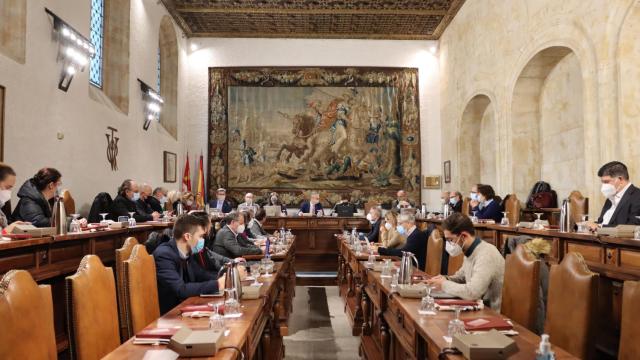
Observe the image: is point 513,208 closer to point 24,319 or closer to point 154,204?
point 154,204

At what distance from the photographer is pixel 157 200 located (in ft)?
37.3

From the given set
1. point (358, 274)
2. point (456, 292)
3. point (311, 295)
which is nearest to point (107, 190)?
point (311, 295)

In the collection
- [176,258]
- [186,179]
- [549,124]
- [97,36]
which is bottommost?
[176,258]

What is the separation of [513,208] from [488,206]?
1.89 ft

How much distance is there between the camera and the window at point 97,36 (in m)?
10.2

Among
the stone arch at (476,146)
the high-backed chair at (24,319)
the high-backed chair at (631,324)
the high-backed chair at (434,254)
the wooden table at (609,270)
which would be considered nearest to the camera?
the high-backed chair at (24,319)

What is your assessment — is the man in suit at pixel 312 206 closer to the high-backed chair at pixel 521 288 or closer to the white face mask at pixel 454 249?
the white face mask at pixel 454 249

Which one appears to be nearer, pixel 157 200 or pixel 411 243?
pixel 411 243

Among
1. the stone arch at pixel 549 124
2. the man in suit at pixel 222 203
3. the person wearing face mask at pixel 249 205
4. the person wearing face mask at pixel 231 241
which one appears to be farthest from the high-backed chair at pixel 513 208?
the man in suit at pixel 222 203

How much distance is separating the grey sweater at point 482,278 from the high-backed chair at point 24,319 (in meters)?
2.47

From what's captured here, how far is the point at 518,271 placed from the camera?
360 cm

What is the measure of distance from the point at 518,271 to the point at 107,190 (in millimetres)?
8316

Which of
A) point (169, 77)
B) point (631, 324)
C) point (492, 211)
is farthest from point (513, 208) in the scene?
point (169, 77)

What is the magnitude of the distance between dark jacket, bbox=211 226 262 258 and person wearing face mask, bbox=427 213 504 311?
10.2 feet
